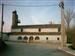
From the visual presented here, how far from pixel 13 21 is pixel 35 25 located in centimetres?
1107

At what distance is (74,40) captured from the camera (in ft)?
87.1

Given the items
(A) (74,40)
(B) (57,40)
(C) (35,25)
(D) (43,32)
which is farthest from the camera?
(C) (35,25)

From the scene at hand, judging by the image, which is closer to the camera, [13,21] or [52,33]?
[52,33]

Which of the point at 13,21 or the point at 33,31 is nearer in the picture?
the point at 33,31

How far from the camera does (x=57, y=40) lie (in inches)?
2938

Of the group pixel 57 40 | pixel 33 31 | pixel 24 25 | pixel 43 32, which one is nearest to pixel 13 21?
pixel 24 25

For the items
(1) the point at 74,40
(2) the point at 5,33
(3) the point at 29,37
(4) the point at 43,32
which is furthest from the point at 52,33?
(1) the point at 74,40

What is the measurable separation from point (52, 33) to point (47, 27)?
508 centimetres

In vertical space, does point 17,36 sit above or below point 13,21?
below

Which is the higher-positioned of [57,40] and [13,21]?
[13,21]

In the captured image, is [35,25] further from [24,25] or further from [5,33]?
[5,33]

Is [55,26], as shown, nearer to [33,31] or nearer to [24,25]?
[33,31]

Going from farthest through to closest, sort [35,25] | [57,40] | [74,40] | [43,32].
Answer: [35,25], [43,32], [57,40], [74,40]

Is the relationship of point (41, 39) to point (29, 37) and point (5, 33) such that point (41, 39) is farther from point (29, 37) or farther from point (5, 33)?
point (5, 33)
